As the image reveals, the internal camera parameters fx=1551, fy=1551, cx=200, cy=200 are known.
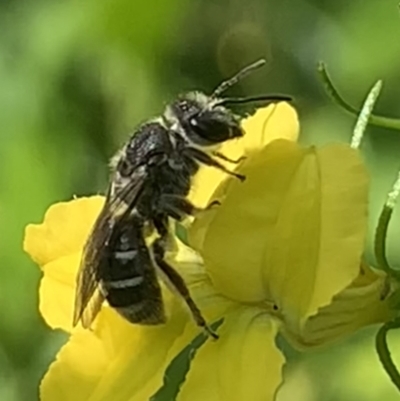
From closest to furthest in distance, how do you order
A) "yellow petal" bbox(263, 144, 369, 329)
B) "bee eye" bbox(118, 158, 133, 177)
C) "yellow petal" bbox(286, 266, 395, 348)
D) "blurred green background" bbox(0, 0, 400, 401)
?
"yellow petal" bbox(263, 144, 369, 329) < "yellow petal" bbox(286, 266, 395, 348) < "bee eye" bbox(118, 158, 133, 177) < "blurred green background" bbox(0, 0, 400, 401)

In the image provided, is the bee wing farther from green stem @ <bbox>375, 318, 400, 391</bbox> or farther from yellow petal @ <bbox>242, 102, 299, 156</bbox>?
green stem @ <bbox>375, 318, 400, 391</bbox>

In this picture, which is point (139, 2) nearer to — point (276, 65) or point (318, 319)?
point (276, 65)

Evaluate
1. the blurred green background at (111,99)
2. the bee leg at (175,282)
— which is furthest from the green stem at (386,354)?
the blurred green background at (111,99)

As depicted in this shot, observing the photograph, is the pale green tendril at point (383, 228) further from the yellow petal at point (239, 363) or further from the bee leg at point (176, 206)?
the bee leg at point (176, 206)

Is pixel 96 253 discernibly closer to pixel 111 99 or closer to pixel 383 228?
pixel 383 228

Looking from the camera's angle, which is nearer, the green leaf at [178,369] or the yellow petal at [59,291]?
the green leaf at [178,369]

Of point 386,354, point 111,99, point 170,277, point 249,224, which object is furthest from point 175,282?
point 111,99

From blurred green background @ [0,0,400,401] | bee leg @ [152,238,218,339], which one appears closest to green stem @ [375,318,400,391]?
bee leg @ [152,238,218,339]
